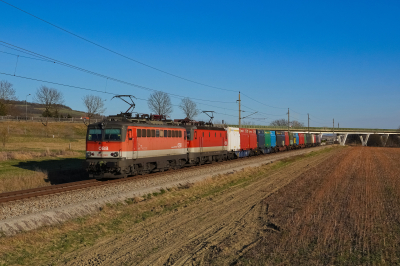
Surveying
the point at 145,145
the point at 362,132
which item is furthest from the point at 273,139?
the point at 362,132

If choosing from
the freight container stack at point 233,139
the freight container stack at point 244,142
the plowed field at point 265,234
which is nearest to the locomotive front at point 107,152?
the plowed field at point 265,234

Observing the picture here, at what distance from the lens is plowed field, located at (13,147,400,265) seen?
25.8ft

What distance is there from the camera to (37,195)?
15.8 metres

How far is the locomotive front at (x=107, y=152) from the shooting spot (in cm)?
2017

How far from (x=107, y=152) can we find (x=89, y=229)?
32.6 feet

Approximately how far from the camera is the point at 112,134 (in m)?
20.5

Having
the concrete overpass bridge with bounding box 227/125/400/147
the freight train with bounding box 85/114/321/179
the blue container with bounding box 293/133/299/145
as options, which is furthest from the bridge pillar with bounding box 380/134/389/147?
the freight train with bounding box 85/114/321/179

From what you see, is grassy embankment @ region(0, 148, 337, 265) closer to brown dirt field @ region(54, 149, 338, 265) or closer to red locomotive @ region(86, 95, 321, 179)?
brown dirt field @ region(54, 149, 338, 265)

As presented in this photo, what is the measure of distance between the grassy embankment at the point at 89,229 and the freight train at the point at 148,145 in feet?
14.9

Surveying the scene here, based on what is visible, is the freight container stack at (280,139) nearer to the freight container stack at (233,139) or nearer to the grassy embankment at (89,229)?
the freight container stack at (233,139)

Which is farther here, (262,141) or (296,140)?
(296,140)

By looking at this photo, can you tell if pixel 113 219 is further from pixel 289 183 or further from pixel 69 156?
pixel 69 156

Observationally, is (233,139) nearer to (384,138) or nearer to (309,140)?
(309,140)

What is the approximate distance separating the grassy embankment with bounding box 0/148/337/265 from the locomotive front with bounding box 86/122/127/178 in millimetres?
4190
